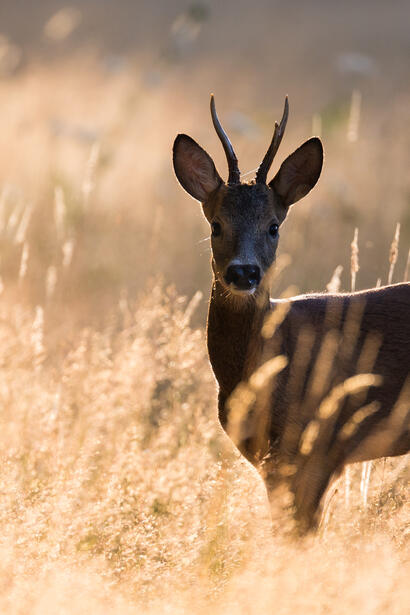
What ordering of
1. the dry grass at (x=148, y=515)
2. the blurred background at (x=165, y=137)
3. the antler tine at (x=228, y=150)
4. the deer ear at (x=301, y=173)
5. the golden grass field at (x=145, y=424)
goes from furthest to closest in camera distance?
the blurred background at (x=165, y=137) → the deer ear at (x=301, y=173) → the antler tine at (x=228, y=150) → the golden grass field at (x=145, y=424) → the dry grass at (x=148, y=515)

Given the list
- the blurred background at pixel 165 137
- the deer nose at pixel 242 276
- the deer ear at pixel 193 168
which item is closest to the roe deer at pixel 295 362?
the deer nose at pixel 242 276

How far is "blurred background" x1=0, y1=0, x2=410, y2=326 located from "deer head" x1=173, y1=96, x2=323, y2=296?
3.48ft

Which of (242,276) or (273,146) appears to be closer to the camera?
(242,276)

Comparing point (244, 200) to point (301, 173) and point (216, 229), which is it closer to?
point (216, 229)

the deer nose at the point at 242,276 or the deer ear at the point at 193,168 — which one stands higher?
the deer ear at the point at 193,168

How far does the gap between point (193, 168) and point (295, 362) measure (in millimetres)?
1425

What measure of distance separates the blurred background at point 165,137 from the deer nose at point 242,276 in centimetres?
181

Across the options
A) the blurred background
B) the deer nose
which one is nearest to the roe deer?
the deer nose

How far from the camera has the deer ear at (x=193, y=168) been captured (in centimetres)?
573

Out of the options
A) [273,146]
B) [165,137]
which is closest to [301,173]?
[273,146]

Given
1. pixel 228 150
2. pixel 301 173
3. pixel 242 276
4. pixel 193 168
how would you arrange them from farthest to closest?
pixel 193 168 → pixel 301 173 → pixel 228 150 → pixel 242 276

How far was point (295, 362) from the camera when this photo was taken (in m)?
5.20

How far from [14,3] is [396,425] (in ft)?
93.7

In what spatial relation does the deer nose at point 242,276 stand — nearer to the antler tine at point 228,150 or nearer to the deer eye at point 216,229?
the deer eye at point 216,229
